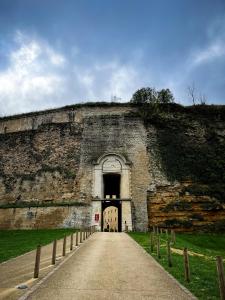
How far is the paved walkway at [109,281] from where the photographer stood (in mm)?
6266

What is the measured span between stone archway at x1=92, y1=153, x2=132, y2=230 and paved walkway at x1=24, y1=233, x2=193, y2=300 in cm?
1489

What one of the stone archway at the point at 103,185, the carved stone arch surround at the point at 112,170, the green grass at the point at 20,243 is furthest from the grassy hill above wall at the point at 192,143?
the green grass at the point at 20,243

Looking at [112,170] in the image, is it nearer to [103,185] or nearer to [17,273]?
[103,185]

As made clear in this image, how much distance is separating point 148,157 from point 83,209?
7.50 meters

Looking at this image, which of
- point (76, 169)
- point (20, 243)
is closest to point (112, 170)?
point (76, 169)

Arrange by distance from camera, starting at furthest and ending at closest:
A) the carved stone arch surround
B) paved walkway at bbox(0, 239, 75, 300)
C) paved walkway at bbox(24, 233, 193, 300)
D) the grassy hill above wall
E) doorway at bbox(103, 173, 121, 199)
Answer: doorway at bbox(103, 173, 121, 199), the grassy hill above wall, the carved stone arch surround, paved walkway at bbox(0, 239, 75, 300), paved walkway at bbox(24, 233, 193, 300)

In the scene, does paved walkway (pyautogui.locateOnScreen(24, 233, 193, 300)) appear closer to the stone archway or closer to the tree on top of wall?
the stone archway

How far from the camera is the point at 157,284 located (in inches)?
285

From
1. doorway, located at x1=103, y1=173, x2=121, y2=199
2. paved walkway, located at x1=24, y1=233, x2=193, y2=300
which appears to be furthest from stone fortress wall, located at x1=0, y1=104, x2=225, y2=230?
paved walkway, located at x1=24, y1=233, x2=193, y2=300

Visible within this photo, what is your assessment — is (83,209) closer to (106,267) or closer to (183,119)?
(183,119)

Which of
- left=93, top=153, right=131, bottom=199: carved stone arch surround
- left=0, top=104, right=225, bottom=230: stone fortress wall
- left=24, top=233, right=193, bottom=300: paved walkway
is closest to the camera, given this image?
left=24, top=233, right=193, bottom=300: paved walkway

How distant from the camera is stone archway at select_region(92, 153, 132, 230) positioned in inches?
1014

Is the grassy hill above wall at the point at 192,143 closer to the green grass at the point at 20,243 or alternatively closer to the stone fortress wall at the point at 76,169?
the stone fortress wall at the point at 76,169

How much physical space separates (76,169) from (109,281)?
Result: 20998 mm
